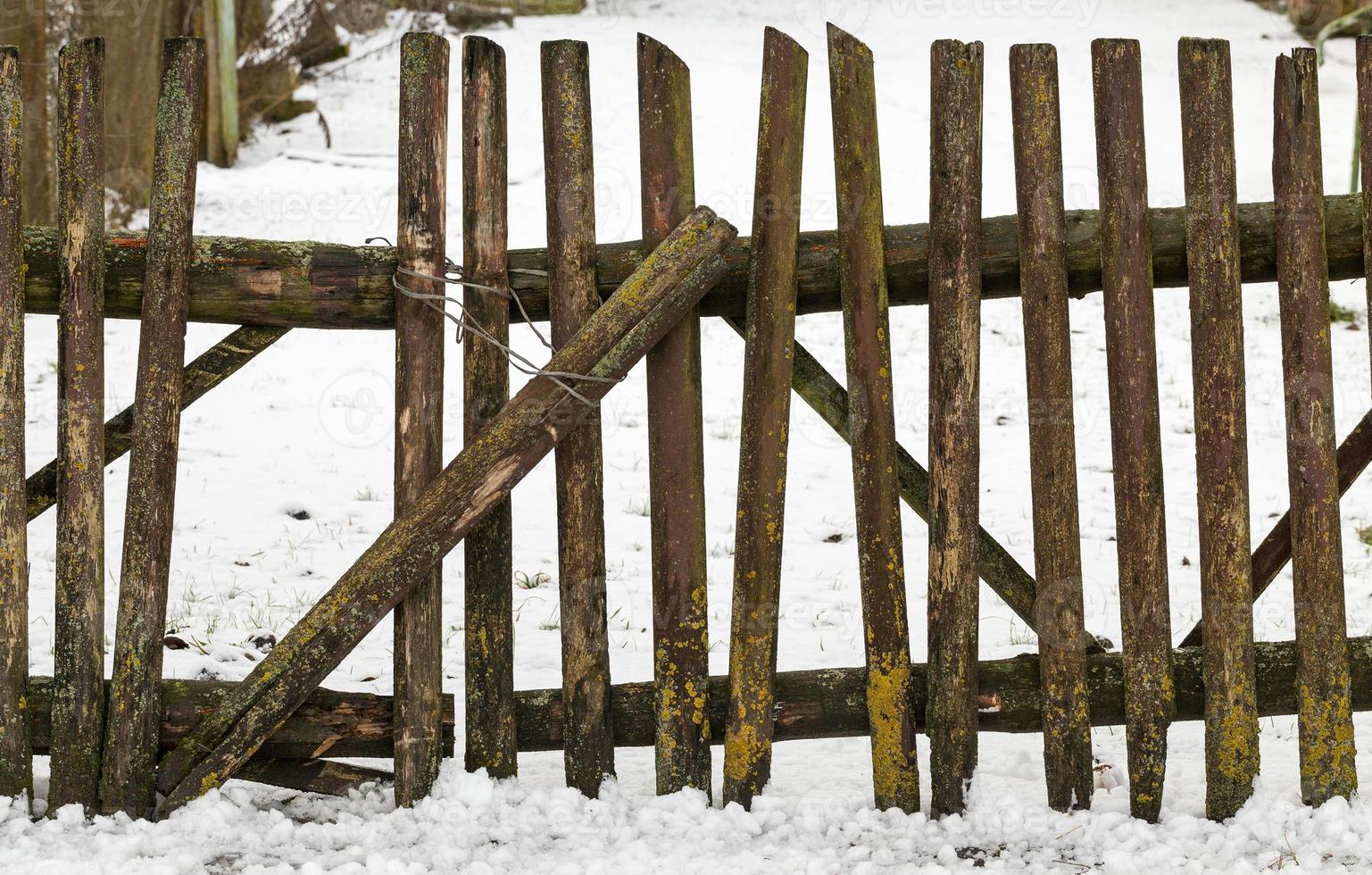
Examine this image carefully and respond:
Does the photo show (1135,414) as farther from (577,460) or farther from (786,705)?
(577,460)

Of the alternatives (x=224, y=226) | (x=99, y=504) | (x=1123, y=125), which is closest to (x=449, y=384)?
(x=224, y=226)

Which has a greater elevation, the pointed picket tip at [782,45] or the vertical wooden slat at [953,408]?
the pointed picket tip at [782,45]

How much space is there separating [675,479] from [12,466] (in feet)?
4.91

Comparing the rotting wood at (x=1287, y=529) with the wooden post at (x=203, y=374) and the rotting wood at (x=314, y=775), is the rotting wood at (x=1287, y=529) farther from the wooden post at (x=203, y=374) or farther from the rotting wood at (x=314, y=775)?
the wooden post at (x=203, y=374)

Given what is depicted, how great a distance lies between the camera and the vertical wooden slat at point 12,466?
8.86 feet

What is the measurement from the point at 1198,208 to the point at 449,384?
6.55 metres

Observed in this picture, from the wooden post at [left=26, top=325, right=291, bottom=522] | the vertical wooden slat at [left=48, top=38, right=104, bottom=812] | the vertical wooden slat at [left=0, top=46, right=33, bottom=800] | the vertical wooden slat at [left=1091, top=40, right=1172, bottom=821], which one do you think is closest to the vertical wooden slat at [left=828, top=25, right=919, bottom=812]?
the vertical wooden slat at [left=1091, top=40, right=1172, bottom=821]

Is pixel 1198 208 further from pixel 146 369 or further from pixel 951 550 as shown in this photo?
pixel 146 369

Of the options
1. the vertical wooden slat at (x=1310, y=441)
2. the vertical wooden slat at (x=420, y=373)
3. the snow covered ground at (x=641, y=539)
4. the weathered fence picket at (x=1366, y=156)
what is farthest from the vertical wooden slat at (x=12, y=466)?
the weathered fence picket at (x=1366, y=156)

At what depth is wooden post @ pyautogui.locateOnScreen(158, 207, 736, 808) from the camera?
2670 mm

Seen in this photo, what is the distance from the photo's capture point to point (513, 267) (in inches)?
109

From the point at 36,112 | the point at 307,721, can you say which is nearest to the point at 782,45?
the point at 307,721

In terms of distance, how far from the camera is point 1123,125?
2.67m

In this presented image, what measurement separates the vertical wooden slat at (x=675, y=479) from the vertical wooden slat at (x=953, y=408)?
0.53 m
